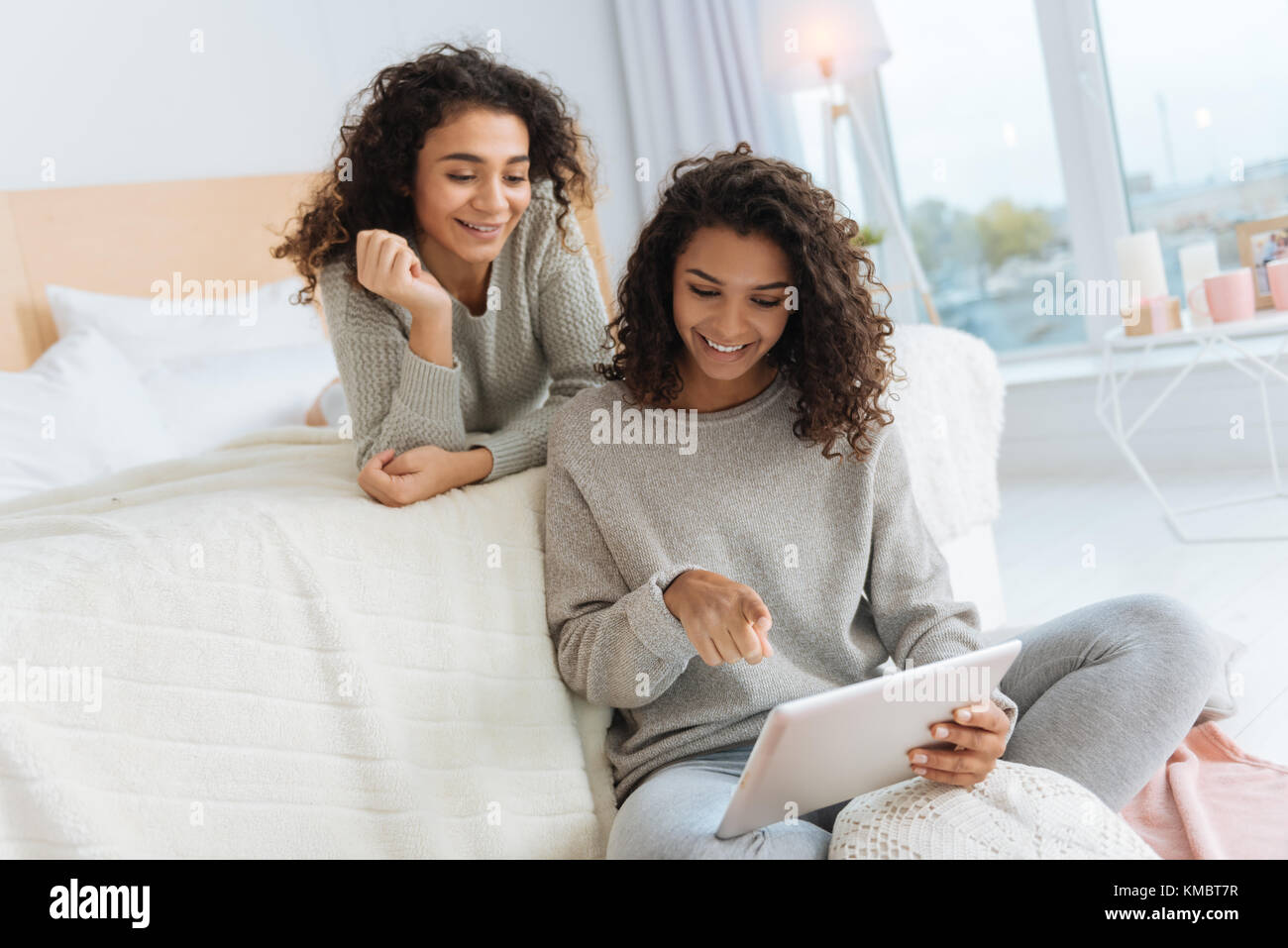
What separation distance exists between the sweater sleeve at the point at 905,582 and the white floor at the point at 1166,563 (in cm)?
58

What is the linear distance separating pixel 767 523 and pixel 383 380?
19.6 inches

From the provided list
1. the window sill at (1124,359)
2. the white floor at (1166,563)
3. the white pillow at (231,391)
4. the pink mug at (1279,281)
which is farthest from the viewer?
the window sill at (1124,359)

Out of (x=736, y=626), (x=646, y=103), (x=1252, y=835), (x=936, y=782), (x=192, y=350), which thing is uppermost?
(x=646, y=103)

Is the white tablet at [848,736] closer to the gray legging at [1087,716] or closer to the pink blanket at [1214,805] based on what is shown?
the gray legging at [1087,716]

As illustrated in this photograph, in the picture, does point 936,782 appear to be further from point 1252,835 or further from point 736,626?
point 1252,835

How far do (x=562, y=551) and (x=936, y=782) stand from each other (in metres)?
0.44

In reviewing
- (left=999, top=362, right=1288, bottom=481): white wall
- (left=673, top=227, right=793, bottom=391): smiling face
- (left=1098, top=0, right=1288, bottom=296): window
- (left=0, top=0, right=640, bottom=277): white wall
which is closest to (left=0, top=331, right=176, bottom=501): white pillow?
(left=0, top=0, right=640, bottom=277): white wall

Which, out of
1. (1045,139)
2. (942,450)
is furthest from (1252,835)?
(1045,139)

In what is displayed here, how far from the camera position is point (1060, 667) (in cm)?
131

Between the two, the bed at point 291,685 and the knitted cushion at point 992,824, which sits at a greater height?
the bed at point 291,685

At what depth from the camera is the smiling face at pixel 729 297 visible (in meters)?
1.21

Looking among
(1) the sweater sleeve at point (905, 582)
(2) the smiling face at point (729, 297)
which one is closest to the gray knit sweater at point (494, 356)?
(2) the smiling face at point (729, 297)

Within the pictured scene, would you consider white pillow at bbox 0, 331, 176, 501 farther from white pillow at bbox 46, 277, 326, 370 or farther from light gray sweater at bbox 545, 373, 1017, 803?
light gray sweater at bbox 545, 373, 1017, 803

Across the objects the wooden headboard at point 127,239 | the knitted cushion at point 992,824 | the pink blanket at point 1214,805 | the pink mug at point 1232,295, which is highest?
the wooden headboard at point 127,239
